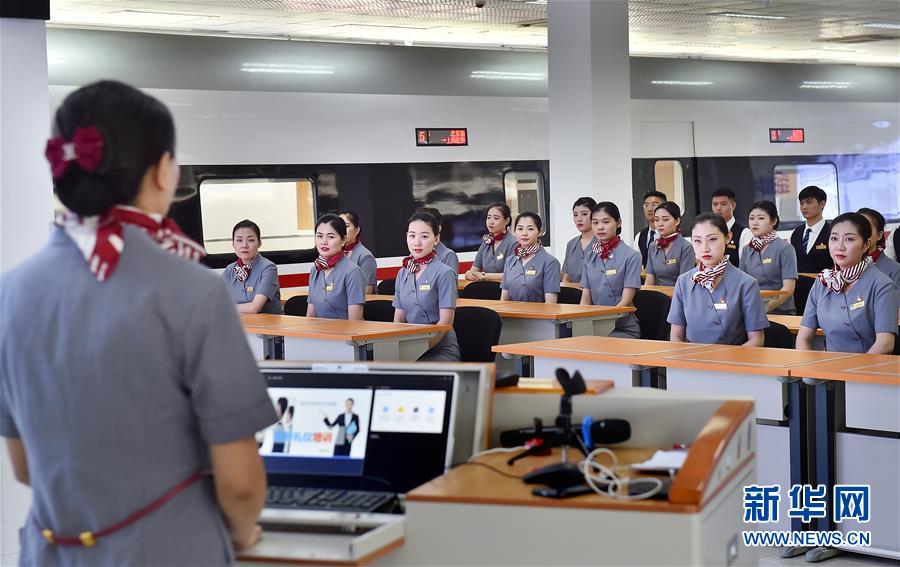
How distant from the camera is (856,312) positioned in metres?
6.04

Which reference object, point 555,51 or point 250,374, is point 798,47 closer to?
point 555,51

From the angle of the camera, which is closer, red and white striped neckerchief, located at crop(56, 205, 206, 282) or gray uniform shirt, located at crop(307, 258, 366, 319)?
red and white striped neckerchief, located at crop(56, 205, 206, 282)

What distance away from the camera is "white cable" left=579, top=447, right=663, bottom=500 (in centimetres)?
244

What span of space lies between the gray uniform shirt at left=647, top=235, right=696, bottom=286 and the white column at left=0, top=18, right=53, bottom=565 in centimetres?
544

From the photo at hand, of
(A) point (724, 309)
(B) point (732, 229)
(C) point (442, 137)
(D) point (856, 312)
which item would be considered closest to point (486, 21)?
(C) point (442, 137)

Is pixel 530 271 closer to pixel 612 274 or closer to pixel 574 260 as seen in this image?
pixel 612 274

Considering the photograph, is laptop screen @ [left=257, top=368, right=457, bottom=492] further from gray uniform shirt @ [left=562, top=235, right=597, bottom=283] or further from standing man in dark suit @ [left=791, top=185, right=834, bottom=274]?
standing man in dark suit @ [left=791, top=185, right=834, bottom=274]

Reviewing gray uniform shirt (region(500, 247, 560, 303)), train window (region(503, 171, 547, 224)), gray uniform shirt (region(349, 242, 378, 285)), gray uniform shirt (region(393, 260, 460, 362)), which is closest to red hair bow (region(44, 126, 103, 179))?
gray uniform shirt (region(393, 260, 460, 362))

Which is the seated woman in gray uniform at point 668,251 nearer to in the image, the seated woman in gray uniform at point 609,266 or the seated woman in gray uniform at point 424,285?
the seated woman in gray uniform at point 609,266

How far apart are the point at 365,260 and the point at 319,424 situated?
285 inches

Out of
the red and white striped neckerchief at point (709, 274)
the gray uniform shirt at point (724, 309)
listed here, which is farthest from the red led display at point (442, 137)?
the red and white striped neckerchief at point (709, 274)

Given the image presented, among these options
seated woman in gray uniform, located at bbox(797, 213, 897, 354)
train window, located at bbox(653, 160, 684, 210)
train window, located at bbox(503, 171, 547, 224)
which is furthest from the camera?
train window, located at bbox(653, 160, 684, 210)

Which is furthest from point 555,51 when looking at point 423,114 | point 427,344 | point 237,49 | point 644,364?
point 644,364

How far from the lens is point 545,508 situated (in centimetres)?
245
